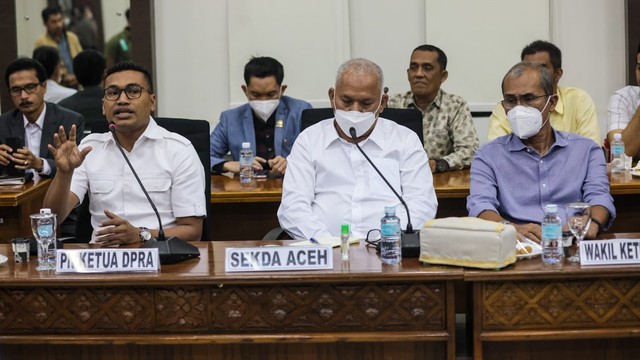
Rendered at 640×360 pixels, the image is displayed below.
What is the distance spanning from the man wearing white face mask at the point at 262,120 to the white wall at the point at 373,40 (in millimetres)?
755

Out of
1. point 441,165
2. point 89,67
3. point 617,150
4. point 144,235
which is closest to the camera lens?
point 144,235

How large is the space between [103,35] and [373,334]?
5892mm

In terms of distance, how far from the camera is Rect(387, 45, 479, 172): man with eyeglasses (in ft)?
16.4

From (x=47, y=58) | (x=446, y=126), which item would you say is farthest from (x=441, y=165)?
(x=47, y=58)

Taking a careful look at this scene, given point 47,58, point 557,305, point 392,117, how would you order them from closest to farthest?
point 557,305, point 392,117, point 47,58

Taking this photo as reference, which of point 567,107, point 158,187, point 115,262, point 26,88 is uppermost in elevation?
point 26,88

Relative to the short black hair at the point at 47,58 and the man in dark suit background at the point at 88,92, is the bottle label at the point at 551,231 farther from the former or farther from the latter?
the short black hair at the point at 47,58

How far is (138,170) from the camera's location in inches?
135

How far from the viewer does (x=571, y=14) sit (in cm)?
578

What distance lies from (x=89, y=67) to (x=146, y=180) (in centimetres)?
249

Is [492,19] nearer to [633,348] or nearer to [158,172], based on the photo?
[158,172]

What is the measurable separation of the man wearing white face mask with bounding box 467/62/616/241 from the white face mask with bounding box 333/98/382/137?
1.37 ft

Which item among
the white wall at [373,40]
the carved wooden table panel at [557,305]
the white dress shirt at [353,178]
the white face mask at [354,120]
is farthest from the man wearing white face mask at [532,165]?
the white wall at [373,40]

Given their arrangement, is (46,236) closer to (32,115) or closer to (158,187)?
(158,187)
